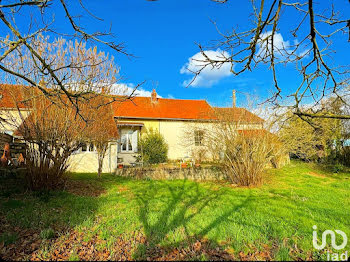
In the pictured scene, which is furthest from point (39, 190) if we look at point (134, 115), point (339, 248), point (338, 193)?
point (134, 115)

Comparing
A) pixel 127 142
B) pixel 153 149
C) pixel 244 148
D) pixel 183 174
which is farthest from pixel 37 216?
pixel 127 142

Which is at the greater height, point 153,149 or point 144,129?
point 144,129

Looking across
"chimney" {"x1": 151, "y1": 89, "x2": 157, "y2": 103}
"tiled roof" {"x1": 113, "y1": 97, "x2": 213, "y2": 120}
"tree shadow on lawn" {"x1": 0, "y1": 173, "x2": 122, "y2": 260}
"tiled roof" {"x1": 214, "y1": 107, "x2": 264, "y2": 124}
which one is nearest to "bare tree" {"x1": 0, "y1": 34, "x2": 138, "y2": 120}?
"tree shadow on lawn" {"x1": 0, "y1": 173, "x2": 122, "y2": 260}

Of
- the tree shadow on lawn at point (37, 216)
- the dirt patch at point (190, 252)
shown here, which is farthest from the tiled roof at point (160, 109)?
the dirt patch at point (190, 252)

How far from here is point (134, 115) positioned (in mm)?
20828

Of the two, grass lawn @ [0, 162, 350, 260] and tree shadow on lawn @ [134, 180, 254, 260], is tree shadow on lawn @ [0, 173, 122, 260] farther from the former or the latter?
tree shadow on lawn @ [134, 180, 254, 260]

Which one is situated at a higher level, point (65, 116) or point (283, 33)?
point (283, 33)

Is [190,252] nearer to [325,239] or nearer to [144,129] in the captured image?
[325,239]

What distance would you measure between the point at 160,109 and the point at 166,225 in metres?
19.2

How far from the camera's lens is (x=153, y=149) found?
746 inches

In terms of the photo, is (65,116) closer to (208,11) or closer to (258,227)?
(208,11)

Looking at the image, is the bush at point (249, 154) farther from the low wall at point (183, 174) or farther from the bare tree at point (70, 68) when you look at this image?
the bare tree at point (70, 68)

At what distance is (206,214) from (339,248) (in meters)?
2.56

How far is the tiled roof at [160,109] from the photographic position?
69.5 feet
